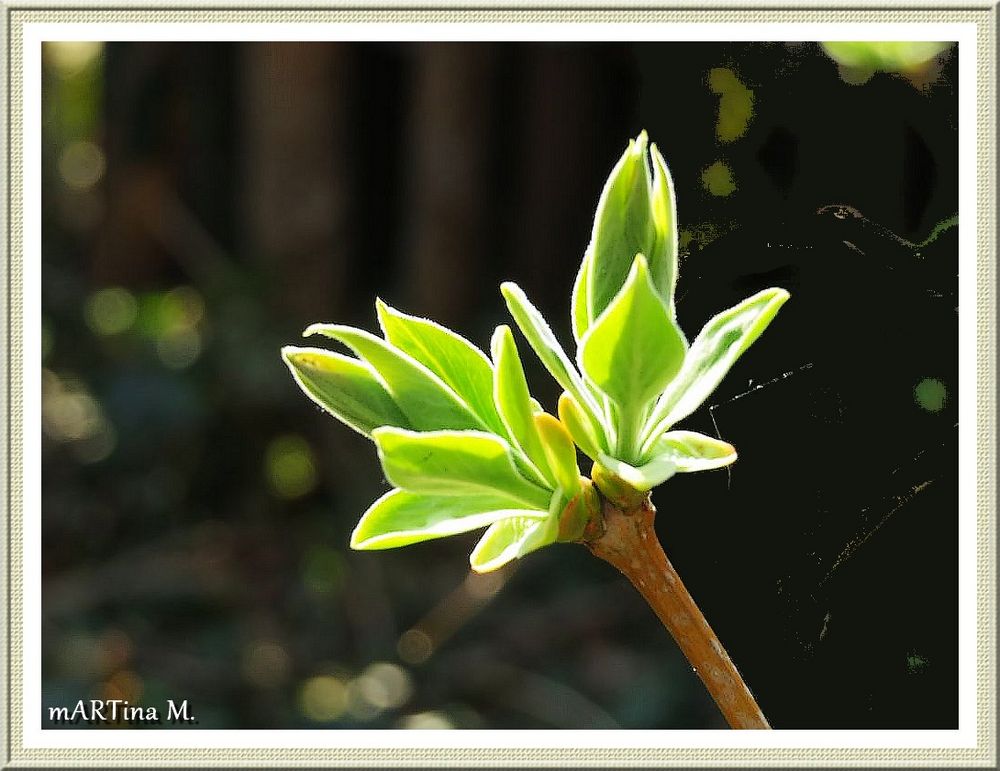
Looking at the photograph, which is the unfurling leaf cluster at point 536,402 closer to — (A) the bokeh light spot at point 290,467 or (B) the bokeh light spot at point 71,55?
(A) the bokeh light spot at point 290,467

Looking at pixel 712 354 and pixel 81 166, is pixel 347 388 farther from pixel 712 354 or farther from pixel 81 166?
pixel 81 166

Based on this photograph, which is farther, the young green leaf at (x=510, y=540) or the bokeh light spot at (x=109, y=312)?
the bokeh light spot at (x=109, y=312)

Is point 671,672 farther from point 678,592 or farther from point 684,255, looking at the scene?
point 678,592

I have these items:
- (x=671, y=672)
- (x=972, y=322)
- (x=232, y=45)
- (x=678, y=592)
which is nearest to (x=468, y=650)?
(x=671, y=672)

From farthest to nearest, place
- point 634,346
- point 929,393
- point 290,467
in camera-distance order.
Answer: point 290,467
point 929,393
point 634,346

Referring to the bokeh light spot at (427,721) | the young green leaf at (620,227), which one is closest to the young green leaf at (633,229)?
the young green leaf at (620,227)

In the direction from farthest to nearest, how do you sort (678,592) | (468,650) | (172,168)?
1. (172,168)
2. (468,650)
3. (678,592)

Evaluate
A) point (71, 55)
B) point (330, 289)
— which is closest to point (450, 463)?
point (330, 289)
